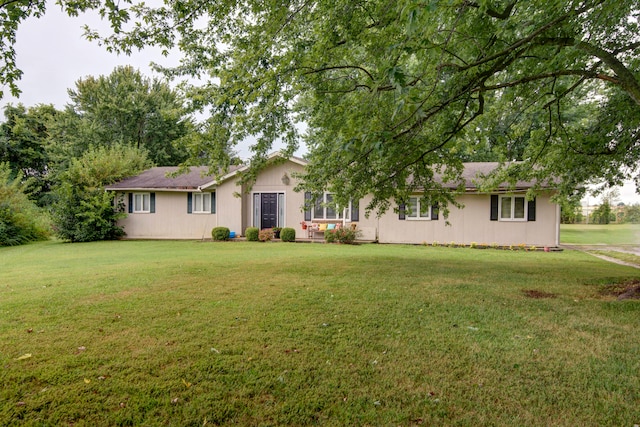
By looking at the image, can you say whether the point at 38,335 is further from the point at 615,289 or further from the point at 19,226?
the point at 19,226

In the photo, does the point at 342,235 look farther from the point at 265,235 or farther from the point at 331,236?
the point at 265,235

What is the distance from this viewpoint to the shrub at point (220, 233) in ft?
54.4

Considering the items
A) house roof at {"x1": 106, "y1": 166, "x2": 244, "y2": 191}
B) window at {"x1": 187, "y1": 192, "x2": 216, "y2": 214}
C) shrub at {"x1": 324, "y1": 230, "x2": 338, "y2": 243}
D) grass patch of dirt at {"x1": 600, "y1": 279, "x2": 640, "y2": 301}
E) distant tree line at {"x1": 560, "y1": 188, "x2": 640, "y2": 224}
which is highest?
house roof at {"x1": 106, "y1": 166, "x2": 244, "y2": 191}

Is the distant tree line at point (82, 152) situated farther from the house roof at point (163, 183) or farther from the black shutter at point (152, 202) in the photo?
the black shutter at point (152, 202)

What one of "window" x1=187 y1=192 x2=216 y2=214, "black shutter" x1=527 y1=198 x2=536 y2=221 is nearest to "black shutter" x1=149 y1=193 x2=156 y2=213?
"window" x1=187 y1=192 x2=216 y2=214

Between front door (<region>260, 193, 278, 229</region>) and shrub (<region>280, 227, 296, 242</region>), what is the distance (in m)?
1.20

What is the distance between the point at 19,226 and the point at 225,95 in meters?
17.3

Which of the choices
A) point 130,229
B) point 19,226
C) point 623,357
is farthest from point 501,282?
point 19,226

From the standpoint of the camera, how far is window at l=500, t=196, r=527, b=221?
48.3 feet

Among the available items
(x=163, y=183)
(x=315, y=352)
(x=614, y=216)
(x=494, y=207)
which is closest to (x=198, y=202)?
(x=163, y=183)

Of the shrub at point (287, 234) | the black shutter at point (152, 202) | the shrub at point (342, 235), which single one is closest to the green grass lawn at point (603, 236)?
the shrub at point (342, 235)

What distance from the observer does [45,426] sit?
8.07ft

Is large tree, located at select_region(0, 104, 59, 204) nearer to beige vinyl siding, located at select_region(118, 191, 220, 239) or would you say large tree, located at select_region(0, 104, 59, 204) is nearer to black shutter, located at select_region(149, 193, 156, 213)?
beige vinyl siding, located at select_region(118, 191, 220, 239)

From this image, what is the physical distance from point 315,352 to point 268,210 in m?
14.1
